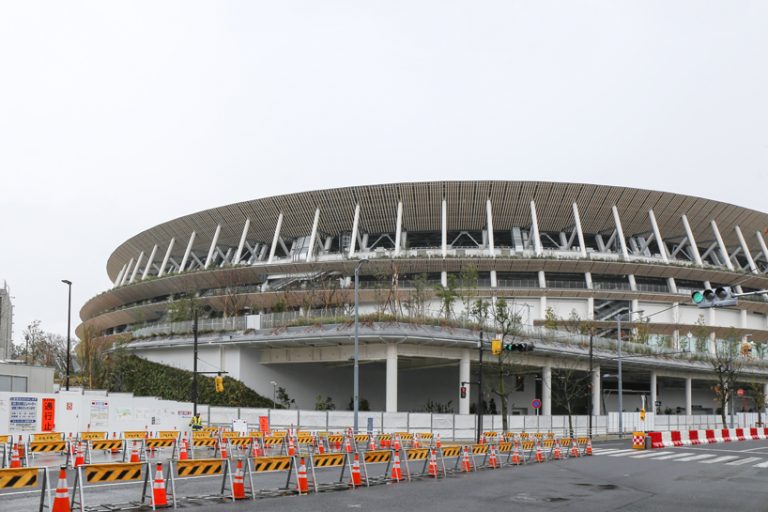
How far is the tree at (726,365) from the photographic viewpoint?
74625 millimetres

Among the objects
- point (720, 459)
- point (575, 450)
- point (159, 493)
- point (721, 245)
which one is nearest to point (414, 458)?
point (159, 493)

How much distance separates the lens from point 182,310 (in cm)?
7344

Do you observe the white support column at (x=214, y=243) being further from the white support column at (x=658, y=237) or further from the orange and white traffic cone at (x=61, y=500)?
the orange and white traffic cone at (x=61, y=500)

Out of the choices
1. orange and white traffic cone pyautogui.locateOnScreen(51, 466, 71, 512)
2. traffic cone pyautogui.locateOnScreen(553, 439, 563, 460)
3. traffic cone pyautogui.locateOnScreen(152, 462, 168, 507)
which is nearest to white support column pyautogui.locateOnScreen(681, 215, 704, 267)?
traffic cone pyautogui.locateOnScreen(553, 439, 563, 460)

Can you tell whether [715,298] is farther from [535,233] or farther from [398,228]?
[535,233]

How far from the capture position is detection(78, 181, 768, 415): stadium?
64.3m

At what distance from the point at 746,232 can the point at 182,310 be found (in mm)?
65321

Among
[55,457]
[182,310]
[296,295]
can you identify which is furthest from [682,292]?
[55,457]

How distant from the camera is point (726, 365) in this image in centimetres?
7431

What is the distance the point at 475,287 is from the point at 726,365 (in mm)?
24375

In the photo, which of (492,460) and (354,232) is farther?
(354,232)

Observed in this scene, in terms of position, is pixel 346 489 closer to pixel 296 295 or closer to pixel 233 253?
pixel 296 295

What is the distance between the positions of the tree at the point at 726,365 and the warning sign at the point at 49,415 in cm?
5898

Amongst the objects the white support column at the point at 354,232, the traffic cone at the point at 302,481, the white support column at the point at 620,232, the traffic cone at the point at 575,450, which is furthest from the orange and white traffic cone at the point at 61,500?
the white support column at the point at 620,232
